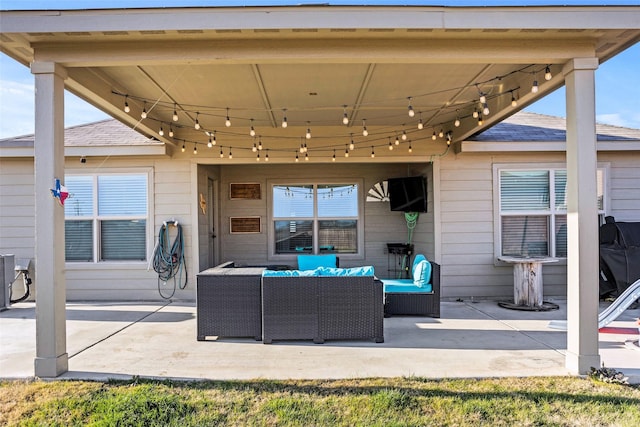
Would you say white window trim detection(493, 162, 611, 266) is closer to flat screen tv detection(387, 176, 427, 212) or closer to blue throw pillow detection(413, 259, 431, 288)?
flat screen tv detection(387, 176, 427, 212)

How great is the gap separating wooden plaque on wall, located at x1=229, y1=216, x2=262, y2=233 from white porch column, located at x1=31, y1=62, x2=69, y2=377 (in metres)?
4.54

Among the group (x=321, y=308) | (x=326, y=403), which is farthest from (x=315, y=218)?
(x=326, y=403)

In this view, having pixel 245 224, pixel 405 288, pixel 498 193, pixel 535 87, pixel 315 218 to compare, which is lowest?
pixel 405 288

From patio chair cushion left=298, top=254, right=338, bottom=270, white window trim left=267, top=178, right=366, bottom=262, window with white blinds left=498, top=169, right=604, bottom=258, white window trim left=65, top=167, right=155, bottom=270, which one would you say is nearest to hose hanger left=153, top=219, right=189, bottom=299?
white window trim left=65, top=167, right=155, bottom=270

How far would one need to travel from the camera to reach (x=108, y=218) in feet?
21.4

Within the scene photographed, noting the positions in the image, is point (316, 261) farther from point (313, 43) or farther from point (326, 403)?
point (313, 43)

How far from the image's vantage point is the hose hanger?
633cm

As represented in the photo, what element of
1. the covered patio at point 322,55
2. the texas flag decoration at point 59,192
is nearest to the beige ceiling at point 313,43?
the covered patio at point 322,55

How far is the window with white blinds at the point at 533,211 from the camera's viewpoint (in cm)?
647

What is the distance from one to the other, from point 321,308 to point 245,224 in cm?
401

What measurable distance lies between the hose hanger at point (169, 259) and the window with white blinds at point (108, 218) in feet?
1.16

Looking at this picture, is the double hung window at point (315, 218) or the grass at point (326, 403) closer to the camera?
the grass at point (326, 403)

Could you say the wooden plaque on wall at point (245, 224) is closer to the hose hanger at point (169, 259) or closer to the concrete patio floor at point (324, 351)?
the hose hanger at point (169, 259)

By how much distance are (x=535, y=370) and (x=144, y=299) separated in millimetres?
5533
